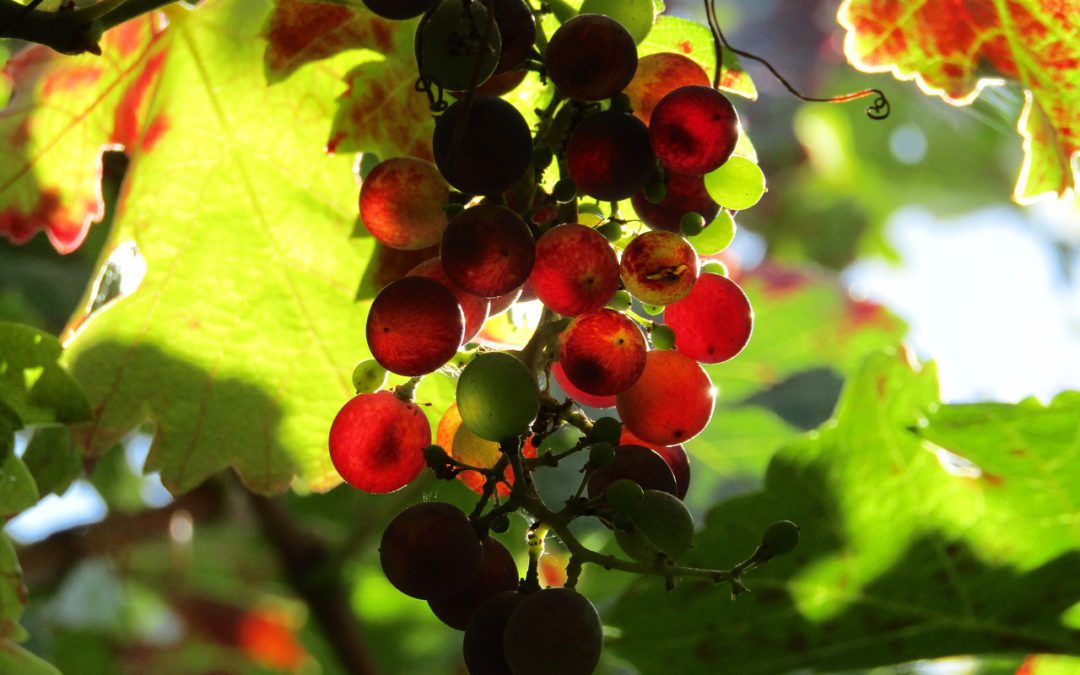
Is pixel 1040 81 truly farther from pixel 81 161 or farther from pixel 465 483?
pixel 81 161

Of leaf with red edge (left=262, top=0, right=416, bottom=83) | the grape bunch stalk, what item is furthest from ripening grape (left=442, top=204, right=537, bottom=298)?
leaf with red edge (left=262, top=0, right=416, bottom=83)

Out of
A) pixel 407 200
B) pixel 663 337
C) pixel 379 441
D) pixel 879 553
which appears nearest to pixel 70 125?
pixel 407 200

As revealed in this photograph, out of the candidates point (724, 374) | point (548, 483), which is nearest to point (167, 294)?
point (548, 483)

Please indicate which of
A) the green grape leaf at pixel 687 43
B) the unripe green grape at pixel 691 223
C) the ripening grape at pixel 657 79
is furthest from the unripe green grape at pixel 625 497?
the green grape leaf at pixel 687 43

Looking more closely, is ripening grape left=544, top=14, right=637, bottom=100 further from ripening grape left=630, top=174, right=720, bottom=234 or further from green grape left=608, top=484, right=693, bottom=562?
green grape left=608, top=484, right=693, bottom=562

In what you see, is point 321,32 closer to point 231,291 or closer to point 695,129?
point 231,291

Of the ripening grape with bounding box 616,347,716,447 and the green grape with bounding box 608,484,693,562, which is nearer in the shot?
the green grape with bounding box 608,484,693,562
